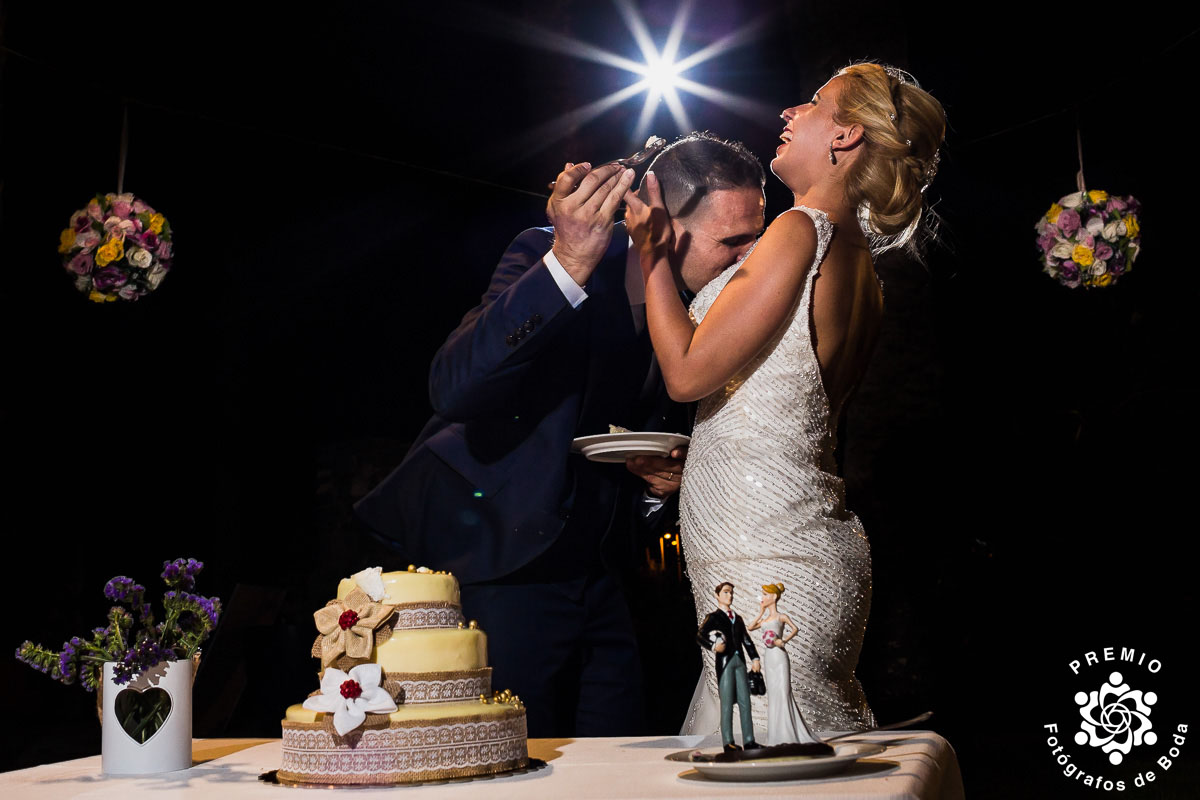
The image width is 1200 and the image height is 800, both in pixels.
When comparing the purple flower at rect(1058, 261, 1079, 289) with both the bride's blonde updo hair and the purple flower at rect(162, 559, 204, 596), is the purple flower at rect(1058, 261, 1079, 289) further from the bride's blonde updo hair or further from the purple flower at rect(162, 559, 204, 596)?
the purple flower at rect(162, 559, 204, 596)

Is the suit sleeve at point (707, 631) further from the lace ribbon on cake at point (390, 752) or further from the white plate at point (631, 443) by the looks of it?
the white plate at point (631, 443)

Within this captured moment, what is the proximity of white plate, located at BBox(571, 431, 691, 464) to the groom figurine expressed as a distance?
1.15 m

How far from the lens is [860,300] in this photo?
2344 millimetres

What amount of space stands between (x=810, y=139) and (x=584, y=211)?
773mm

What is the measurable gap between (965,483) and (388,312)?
3.28 meters

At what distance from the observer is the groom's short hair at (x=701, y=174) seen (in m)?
3.34

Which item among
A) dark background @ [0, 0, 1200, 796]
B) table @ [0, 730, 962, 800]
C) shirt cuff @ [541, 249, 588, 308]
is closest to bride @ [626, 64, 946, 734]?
table @ [0, 730, 962, 800]

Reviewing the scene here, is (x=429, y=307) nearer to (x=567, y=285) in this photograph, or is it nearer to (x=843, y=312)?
(x=567, y=285)

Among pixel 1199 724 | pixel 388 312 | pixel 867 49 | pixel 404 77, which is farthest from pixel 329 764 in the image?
pixel 1199 724

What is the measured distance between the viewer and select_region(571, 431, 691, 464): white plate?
2.69 metres

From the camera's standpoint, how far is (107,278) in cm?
438

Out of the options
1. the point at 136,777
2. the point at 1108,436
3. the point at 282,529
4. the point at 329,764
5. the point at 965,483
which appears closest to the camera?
the point at 329,764

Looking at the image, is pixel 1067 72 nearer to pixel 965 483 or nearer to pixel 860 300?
pixel 965 483

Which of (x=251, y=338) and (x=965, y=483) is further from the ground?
(x=251, y=338)
